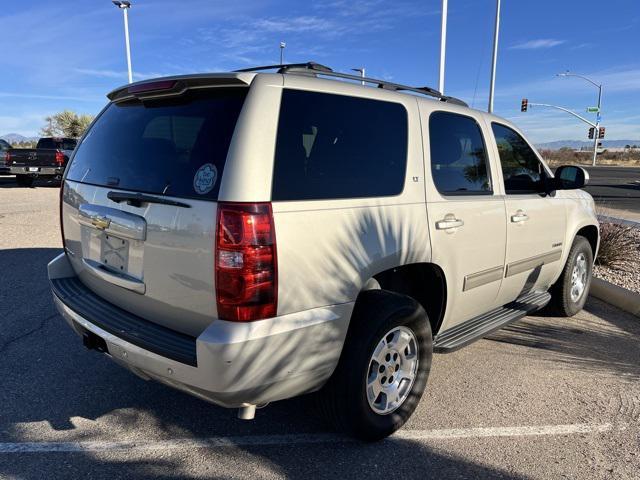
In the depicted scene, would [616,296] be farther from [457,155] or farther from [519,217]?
[457,155]

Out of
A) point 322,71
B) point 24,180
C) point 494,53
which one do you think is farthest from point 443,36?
point 24,180

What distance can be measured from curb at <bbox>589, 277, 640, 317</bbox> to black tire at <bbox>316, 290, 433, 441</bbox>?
11.9 ft

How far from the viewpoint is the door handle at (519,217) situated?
3871 millimetres

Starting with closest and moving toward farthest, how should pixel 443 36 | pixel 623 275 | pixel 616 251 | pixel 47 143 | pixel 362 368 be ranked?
pixel 362 368
pixel 623 275
pixel 616 251
pixel 443 36
pixel 47 143

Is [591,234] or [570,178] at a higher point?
[570,178]

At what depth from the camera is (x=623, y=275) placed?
6.84 m

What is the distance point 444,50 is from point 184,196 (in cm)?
1419

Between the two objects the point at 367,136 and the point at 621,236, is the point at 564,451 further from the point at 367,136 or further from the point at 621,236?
the point at 621,236

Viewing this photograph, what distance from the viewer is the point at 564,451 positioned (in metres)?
2.90

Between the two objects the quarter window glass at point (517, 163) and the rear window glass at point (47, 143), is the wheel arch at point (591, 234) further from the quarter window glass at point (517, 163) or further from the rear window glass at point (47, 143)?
the rear window glass at point (47, 143)

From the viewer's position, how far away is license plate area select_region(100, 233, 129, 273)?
8.79ft

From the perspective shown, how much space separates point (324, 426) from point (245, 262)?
4.75 ft

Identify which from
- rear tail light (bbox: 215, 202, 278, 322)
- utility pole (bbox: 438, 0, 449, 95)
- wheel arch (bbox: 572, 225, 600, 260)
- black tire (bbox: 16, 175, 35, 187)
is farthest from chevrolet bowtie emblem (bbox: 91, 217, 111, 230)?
black tire (bbox: 16, 175, 35, 187)

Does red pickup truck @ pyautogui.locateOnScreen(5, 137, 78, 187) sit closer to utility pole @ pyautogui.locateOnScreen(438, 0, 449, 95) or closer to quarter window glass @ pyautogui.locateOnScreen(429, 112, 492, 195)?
utility pole @ pyautogui.locateOnScreen(438, 0, 449, 95)
